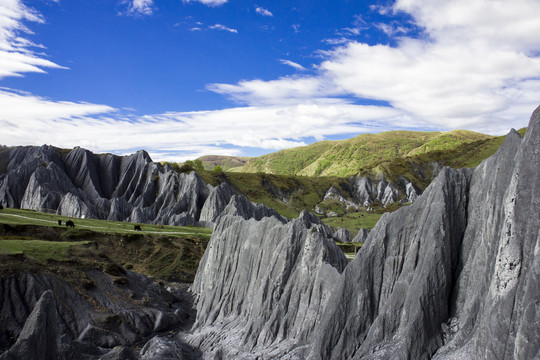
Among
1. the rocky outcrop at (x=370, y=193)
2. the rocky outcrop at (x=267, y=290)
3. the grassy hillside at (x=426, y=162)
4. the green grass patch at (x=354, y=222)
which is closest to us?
the rocky outcrop at (x=267, y=290)

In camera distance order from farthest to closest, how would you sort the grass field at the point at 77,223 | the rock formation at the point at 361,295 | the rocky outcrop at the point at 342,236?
the rocky outcrop at the point at 342,236 → the grass field at the point at 77,223 → the rock formation at the point at 361,295

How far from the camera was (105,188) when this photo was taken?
4599 inches

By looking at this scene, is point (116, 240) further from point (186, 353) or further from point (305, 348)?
point (305, 348)

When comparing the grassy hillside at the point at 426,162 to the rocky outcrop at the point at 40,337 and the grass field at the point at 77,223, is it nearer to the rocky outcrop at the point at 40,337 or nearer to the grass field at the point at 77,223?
the grass field at the point at 77,223

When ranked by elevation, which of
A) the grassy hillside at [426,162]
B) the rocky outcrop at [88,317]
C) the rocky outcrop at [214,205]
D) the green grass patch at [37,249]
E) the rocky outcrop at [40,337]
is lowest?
the rocky outcrop at [88,317]

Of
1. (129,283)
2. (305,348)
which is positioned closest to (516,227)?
(305,348)

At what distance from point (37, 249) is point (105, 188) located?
259ft

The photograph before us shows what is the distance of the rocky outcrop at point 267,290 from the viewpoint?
27.2 m

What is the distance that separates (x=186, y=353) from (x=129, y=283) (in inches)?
648

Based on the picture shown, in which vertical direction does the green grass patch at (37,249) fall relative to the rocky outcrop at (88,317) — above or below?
above

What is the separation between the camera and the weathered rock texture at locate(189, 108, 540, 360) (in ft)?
45.8

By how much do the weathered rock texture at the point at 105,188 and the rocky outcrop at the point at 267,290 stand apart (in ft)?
186

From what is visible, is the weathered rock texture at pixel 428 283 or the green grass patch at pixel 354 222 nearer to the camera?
the weathered rock texture at pixel 428 283

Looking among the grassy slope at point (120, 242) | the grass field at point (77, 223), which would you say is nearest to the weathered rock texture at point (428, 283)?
the grassy slope at point (120, 242)
